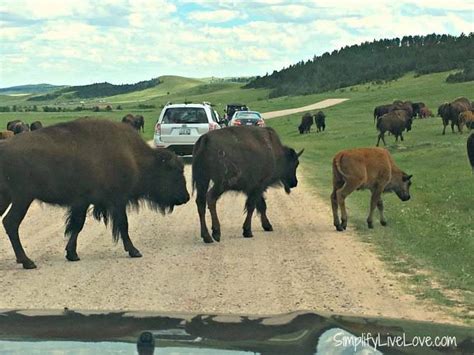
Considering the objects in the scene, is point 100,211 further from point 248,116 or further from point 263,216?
point 248,116

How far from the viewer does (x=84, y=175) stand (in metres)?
9.84

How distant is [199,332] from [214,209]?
7681 mm

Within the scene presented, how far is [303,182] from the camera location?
20.0m

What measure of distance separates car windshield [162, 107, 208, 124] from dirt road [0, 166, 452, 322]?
1074 cm

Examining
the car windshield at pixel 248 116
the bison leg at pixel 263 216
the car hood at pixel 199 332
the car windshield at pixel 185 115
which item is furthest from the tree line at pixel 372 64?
the car hood at pixel 199 332

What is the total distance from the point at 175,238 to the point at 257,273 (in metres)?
2.80

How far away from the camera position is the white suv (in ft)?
76.5

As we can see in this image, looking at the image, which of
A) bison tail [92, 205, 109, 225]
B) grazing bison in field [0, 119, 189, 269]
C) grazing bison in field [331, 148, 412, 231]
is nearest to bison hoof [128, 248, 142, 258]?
grazing bison in field [0, 119, 189, 269]

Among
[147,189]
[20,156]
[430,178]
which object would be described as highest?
[20,156]

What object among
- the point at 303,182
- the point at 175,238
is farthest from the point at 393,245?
the point at 303,182

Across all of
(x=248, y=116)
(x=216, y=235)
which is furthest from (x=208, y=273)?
(x=248, y=116)

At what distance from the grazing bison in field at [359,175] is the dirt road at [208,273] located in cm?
47

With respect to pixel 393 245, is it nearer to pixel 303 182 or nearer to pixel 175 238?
pixel 175 238

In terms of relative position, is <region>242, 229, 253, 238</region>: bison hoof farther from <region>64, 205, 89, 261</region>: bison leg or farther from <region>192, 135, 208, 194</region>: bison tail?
<region>64, 205, 89, 261</region>: bison leg
